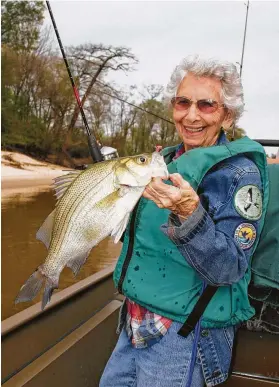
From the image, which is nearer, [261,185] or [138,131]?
[261,185]

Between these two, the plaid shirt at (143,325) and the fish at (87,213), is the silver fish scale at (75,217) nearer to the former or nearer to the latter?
the fish at (87,213)

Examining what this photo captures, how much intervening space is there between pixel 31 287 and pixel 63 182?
1.63 feet

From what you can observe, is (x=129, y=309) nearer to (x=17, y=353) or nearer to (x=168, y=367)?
(x=168, y=367)

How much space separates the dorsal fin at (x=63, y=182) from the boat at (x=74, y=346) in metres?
1.23

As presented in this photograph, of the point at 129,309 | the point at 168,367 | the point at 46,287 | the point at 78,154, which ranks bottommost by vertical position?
the point at 78,154

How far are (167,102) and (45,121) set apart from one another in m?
34.6

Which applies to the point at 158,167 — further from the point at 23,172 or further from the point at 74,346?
the point at 23,172

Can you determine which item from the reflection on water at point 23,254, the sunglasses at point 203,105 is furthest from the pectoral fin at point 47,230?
the reflection on water at point 23,254

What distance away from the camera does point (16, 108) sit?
33.9 meters

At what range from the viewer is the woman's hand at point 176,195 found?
1.68 metres

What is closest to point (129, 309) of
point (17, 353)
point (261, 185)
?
point (261, 185)

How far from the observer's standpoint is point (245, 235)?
74.0 inches

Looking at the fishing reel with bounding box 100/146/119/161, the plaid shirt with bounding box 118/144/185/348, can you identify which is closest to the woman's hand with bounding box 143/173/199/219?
the plaid shirt with bounding box 118/144/185/348

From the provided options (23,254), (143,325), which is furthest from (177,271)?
(23,254)
